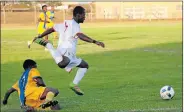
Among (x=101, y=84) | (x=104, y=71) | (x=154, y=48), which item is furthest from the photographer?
(x=154, y=48)

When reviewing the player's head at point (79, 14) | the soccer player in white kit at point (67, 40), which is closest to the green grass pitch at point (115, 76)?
the soccer player in white kit at point (67, 40)

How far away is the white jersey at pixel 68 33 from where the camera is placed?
10.8 meters

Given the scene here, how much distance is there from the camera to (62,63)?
11.0 metres

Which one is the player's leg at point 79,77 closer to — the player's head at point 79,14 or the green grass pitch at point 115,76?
the green grass pitch at point 115,76

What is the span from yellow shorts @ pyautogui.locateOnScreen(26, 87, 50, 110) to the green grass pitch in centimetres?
50

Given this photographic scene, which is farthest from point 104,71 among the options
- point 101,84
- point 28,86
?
point 28,86

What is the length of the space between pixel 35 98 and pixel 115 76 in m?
6.93

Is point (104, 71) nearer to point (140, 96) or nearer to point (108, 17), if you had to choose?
point (140, 96)

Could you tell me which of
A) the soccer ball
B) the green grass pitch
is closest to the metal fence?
the green grass pitch

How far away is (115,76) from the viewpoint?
16.1 m

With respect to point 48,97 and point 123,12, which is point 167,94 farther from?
point 123,12

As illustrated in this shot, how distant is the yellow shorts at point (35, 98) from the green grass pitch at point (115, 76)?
50 cm

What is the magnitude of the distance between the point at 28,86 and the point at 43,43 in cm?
189

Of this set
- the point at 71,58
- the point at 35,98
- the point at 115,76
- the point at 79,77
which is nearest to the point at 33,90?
the point at 35,98
